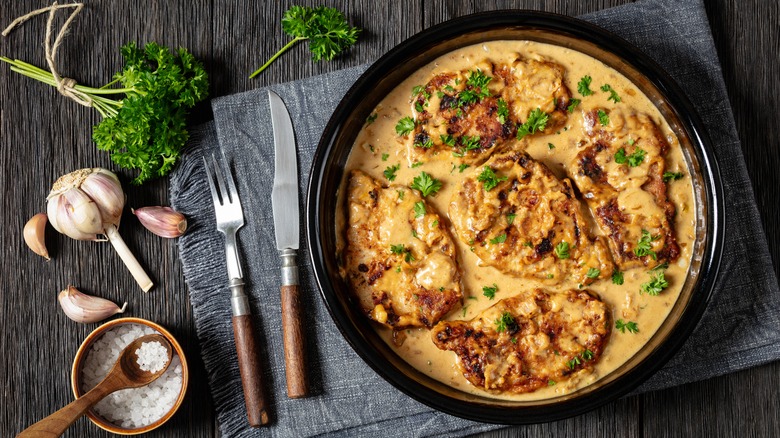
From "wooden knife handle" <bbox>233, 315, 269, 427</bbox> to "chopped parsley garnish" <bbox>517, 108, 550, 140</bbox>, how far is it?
1.88 m

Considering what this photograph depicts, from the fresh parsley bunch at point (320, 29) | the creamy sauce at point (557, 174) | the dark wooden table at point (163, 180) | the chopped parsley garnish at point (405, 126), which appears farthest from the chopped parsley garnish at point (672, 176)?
the fresh parsley bunch at point (320, 29)

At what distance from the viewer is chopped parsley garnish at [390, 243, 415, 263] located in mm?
3596

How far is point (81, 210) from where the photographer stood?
3994mm

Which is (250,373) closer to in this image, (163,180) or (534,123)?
(163,180)

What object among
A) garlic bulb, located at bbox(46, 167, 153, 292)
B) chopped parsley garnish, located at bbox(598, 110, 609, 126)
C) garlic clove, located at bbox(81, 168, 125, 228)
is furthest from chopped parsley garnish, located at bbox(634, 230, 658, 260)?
garlic clove, located at bbox(81, 168, 125, 228)

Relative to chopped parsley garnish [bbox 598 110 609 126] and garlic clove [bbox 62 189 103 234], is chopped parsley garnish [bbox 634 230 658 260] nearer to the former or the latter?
chopped parsley garnish [bbox 598 110 609 126]

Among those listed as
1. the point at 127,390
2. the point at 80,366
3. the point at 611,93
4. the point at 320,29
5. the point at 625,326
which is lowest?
the point at 127,390

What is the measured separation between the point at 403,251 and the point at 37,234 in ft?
7.48

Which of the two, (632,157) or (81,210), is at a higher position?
(632,157)

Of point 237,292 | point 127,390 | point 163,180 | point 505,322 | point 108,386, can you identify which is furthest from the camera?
point 163,180

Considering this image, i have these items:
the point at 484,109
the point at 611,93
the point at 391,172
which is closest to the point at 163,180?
the point at 391,172

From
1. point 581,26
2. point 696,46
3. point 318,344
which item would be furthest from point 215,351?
point 696,46

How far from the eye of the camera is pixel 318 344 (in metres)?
3.95

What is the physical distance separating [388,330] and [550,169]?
125 cm
